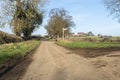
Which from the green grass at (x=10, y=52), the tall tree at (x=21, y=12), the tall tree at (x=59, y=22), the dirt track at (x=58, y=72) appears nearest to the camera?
the dirt track at (x=58, y=72)

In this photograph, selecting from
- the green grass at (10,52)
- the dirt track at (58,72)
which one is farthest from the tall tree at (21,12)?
the dirt track at (58,72)

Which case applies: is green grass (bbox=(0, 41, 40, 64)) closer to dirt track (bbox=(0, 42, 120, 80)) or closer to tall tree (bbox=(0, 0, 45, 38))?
dirt track (bbox=(0, 42, 120, 80))

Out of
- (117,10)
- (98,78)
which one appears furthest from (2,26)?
(98,78)

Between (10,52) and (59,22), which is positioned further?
(59,22)

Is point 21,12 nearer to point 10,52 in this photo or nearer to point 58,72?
point 10,52

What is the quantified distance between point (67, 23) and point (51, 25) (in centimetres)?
844

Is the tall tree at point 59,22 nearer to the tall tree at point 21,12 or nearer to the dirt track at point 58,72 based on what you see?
the tall tree at point 21,12

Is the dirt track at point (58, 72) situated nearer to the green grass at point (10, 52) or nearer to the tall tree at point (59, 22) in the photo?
the green grass at point (10, 52)

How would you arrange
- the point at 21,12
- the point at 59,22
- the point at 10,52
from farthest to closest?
the point at 59,22
the point at 21,12
the point at 10,52

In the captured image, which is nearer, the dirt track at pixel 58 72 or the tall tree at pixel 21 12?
the dirt track at pixel 58 72

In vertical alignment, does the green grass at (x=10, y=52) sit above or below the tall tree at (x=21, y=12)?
below

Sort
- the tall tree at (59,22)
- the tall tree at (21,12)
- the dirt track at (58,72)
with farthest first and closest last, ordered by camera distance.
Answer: the tall tree at (59,22)
the tall tree at (21,12)
the dirt track at (58,72)

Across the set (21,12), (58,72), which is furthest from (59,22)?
(58,72)

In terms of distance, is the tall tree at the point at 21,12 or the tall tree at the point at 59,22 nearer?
the tall tree at the point at 21,12
